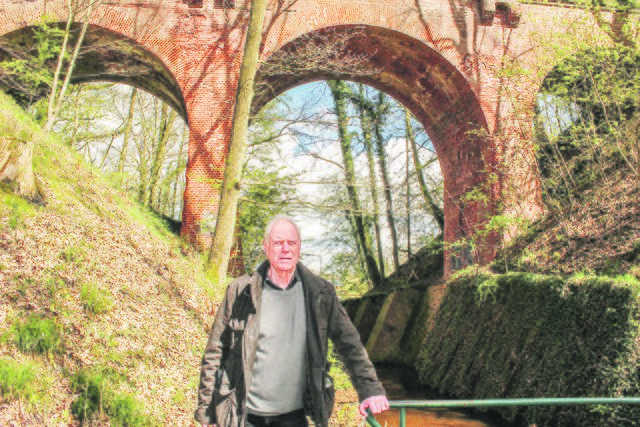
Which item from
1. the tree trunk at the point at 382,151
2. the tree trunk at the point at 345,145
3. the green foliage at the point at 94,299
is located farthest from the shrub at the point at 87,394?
the tree trunk at the point at 382,151

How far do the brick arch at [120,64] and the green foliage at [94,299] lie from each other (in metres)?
7.62

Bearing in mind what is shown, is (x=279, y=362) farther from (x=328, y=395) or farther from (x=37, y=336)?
(x=37, y=336)

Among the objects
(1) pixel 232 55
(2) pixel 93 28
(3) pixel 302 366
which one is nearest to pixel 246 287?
(3) pixel 302 366

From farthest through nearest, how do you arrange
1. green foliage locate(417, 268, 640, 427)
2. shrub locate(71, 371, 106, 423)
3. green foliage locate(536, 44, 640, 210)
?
green foliage locate(536, 44, 640, 210) → green foliage locate(417, 268, 640, 427) → shrub locate(71, 371, 106, 423)

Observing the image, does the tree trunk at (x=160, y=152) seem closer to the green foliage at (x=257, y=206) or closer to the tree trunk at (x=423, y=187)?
the green foliage at (x=257, y=206)

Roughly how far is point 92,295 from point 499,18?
11.6 meters

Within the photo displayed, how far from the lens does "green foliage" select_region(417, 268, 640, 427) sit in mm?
6137

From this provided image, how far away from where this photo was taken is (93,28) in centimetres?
1204

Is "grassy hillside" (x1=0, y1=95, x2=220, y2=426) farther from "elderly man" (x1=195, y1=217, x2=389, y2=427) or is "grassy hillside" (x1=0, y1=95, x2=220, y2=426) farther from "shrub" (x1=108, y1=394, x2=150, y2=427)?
"elderly man" (x1=195, y1=217, x2=389, y2=427)

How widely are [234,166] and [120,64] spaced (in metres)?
5.80

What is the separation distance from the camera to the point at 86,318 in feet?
16.6

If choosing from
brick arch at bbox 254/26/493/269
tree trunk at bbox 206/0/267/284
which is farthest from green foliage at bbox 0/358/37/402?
brick arch at bbox 254/26/493/269

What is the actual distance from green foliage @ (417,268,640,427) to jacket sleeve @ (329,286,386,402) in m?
4.47

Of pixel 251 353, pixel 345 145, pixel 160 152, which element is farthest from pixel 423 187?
pixel 251 353
